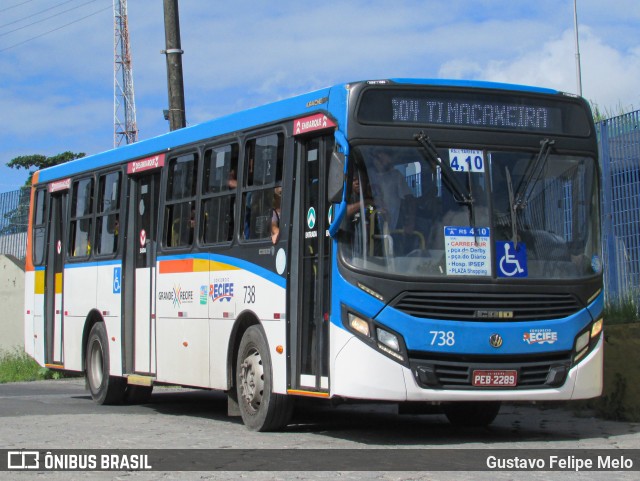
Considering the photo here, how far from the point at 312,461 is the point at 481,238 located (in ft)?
8.32

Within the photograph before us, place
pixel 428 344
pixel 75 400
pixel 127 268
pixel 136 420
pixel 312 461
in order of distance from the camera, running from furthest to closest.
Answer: pixel 75 400 → pixel 127 268 → pixel 136 420 → pixel 428 344 → pixel 312 461

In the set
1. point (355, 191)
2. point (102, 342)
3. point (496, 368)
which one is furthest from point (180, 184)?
point (496, 368)

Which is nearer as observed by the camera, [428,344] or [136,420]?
[428,344]

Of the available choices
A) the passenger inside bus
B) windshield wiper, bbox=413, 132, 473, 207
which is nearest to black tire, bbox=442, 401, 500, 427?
the passenger inside bus

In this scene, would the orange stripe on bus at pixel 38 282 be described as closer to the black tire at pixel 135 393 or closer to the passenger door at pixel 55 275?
the passenger door at pixel 55 275

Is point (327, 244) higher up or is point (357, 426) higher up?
point (327, 244)

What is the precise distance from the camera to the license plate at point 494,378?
10297 mm

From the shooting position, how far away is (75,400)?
56.2ft

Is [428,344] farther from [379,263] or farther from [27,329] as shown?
[27,329]

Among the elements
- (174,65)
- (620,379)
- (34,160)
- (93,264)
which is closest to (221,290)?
(93,264)

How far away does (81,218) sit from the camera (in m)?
17.1

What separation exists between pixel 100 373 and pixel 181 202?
3480 mm

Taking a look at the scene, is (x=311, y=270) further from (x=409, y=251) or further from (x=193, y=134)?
(x=193, y=134)

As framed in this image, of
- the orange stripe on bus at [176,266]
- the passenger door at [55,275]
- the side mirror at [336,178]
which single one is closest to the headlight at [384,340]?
the side mirror at [336,178]
